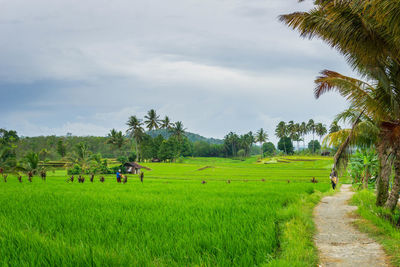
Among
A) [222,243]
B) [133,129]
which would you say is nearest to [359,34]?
[222,243]

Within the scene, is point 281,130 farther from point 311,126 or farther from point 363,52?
point 363,52

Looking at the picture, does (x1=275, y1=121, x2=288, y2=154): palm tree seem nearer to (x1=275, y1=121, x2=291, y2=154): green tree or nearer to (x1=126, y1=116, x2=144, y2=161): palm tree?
(x1=275, y1=121, x2=291, y2=154): green tree

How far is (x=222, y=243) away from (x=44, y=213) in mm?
5058

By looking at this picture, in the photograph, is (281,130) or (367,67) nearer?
(367,67)

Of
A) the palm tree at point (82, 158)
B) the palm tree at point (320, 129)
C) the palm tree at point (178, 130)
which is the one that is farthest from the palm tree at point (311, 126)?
the palm tree at point (82, 158)

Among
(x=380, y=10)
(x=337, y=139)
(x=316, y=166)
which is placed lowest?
(x=316, y=166)

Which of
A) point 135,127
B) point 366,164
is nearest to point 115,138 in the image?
point 135,127

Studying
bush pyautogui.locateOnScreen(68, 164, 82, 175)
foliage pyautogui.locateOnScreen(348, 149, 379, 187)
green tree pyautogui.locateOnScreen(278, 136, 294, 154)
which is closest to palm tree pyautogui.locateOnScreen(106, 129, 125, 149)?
bush pyautogui.locateOnScreen(68, 164, 82, 175)

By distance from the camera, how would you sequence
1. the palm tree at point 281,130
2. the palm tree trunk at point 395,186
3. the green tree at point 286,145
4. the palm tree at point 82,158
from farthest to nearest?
1. the palm tree at point 281,130
2. the green tree at point 286,145
3. the palm tree at point 82,158
4. the palm tree trunk at point 395,186

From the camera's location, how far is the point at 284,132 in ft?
309

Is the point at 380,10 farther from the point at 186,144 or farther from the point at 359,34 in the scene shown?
the point at 186,144

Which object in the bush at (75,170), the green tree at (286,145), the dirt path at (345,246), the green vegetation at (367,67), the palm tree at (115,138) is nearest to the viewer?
the dirt path at (345,246)

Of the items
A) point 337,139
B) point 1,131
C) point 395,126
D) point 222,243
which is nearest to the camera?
point 222,243

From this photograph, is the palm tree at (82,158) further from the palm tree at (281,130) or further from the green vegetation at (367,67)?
the palm tree at (281,130)
